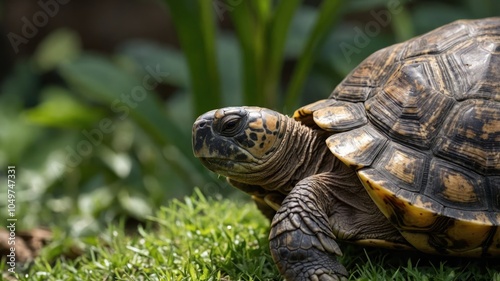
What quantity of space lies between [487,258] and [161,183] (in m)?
3.10

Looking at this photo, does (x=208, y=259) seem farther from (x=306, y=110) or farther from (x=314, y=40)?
(x=314, y=40)

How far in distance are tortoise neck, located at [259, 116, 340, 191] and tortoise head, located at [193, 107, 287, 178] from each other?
134mm

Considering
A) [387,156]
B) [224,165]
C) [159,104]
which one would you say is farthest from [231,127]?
[159,104]

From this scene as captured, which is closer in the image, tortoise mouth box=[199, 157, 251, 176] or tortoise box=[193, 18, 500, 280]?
tortoise box=[193, 18, 500, 280]

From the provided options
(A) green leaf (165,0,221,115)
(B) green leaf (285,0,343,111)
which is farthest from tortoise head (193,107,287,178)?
(A) green leaf (165,0,221,115)

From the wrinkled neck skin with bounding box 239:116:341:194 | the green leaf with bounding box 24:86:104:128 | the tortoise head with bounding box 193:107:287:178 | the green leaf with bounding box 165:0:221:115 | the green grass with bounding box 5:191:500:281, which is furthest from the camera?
the green leaf with bounding box 24:86:104:128

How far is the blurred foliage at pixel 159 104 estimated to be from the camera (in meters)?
4.53

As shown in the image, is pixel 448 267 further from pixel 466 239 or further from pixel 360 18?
pixel 360 18

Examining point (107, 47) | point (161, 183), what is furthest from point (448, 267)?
point (107, 47)

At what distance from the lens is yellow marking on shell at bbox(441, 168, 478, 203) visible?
2.40 metres

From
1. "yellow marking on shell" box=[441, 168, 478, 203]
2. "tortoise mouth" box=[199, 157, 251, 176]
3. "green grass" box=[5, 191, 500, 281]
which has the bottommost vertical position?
"green grass" box=[5, 191, 500, 281]

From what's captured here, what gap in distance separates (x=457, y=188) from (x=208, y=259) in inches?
45.2

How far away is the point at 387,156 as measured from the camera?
2.51m

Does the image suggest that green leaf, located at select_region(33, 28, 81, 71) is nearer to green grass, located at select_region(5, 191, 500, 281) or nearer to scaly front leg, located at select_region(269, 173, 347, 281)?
green grass, located at select_region(5, 191, 500, 281)
